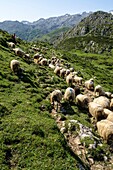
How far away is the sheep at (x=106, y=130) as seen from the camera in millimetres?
19625

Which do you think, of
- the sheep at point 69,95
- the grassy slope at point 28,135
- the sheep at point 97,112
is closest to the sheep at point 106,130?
the sheep at point 97,112

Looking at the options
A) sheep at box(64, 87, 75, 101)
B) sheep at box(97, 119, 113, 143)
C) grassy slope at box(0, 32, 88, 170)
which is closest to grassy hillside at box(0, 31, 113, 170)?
grassy slope at box(0, 32, 88, 170)

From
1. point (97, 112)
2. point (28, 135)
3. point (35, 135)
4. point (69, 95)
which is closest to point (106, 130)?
point (97, 112)

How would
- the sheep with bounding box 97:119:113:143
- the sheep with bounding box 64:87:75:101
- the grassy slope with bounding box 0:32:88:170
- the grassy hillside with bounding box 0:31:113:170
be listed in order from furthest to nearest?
the sheep with bounding box 64:87:75:101 < the sheep with bounding box 97:119:113:143 < the grassy hillside with bounding box 0:31:113:170 < the grassy slope with bounding box 0:32:88:170

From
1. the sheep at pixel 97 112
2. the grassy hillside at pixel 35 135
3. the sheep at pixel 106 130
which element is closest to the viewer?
the grassy hillside at pixel 35 135

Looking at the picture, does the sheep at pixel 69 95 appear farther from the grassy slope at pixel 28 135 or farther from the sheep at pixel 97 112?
the sheep at pixel 97 112

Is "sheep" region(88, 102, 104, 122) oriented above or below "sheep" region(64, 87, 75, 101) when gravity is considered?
below

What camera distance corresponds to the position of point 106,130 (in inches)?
784

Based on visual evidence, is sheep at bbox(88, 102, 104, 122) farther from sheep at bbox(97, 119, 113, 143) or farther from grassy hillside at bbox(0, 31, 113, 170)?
sheep at bbox(97, 119, 113, 143)

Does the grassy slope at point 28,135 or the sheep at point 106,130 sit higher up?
the grassy slope at point 28,135

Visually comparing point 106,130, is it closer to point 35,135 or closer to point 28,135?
point 35,135

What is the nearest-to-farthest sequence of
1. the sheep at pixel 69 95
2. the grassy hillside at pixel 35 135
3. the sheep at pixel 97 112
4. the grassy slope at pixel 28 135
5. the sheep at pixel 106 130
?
the grassy slope at pixel 28 135 < the grassy hillside at pixel 35 135 < the sheep at pixel 106 130 < the sheep at pixel 97 112 < the sheep at pixel 69 95

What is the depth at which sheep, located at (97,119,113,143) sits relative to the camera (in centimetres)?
1962

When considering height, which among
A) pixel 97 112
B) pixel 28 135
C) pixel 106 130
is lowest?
pixel 106 130
